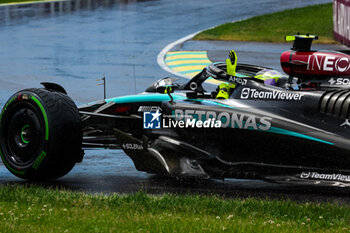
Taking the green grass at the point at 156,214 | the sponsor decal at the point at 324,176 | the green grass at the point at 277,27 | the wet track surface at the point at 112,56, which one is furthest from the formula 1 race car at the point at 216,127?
the green grass at the point at 277,27

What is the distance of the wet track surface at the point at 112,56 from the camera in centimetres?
963

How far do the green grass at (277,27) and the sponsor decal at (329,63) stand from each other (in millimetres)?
16996

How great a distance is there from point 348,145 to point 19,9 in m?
28.0

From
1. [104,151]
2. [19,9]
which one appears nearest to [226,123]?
[104,151]

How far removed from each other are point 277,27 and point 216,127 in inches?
794

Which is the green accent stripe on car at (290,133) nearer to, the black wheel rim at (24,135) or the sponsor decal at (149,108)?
the sponsor decal at (149,108)

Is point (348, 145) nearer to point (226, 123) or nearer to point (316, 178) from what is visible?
point (316, 178)

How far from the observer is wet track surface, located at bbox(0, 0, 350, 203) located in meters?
9.63

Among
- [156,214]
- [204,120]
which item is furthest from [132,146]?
[156,214]

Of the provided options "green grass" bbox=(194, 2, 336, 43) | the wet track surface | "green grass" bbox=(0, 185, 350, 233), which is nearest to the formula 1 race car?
the wet track surface

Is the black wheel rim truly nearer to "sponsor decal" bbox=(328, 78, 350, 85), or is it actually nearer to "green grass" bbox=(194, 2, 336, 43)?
"sponsor decal" bbox=(328, 78, 350, 85)

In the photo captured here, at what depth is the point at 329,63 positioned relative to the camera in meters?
9.13

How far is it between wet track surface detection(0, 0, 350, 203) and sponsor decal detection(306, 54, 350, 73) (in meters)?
1.28

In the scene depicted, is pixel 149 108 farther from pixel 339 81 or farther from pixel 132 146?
pixel 339 81
